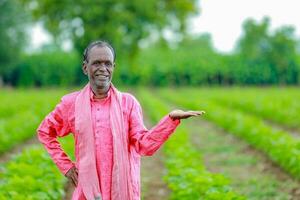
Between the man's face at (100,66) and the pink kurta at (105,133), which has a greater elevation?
the man's face at (100,66)

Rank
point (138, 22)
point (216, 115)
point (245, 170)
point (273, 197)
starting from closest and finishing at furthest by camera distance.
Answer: point (273, 197), point (245, 170), point (216, 115), point (138, 22)

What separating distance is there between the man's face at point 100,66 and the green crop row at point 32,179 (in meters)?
2.07

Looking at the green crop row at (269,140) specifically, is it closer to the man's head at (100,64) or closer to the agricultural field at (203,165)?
the agricultural field at (203,165)

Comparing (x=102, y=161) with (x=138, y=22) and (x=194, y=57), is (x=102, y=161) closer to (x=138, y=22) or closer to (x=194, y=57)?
(x=138, y=22)

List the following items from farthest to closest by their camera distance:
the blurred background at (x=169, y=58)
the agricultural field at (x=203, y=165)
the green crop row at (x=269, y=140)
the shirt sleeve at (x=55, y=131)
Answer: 1. the blurred background at (x=169, y=58)
2. the green crop row at (x=269, y=140)
3. the agricultural field at (x=203, y=165)
4. the shirt sleeve at (x=55, y=131)

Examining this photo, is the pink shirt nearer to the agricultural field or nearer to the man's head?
the man's head

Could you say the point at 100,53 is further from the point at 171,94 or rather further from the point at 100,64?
the point at 171,94

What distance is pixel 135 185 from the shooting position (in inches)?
163

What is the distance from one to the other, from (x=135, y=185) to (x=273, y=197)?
3.70 metres

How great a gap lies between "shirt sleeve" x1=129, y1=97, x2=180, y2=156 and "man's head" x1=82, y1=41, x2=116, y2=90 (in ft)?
0.92

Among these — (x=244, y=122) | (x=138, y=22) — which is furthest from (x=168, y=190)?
(x=138, y=22)

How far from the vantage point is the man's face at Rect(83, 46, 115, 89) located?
4.09 metres

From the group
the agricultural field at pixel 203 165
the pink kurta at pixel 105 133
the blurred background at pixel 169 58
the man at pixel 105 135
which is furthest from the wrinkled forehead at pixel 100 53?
the blurred background at pixel 169 58

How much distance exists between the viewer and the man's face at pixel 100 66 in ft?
13.4
